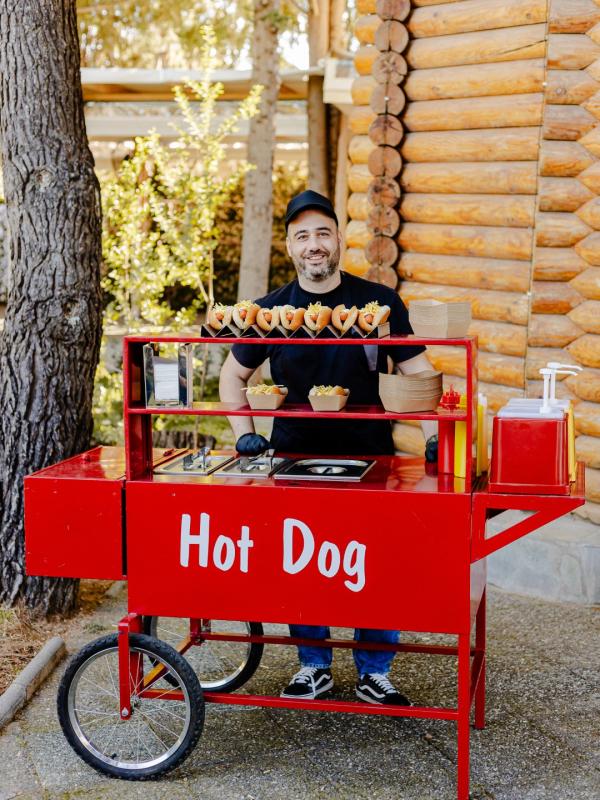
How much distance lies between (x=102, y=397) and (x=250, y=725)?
471cm

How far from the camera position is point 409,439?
279 inches

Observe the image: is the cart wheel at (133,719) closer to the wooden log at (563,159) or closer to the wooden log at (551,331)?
the wooden log at (551,331)

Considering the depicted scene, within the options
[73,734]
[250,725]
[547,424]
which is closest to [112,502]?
[73,734]

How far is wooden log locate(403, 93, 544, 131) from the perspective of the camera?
613 centimetres

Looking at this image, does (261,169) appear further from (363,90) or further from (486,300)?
(486,300)

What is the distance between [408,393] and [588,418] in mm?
2853

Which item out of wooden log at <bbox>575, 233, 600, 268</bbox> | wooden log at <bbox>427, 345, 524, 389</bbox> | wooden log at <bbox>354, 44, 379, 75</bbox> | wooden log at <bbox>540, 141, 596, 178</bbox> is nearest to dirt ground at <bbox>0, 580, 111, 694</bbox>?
wooden log at <bbox>427, 345, 524, 389</bbox>

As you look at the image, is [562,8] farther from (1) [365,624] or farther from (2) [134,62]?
(2) [134,62]

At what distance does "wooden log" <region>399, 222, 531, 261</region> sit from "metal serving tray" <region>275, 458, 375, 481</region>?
2.69 m

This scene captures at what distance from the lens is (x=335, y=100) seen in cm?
1101

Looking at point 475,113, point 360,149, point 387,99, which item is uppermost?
point 387,99

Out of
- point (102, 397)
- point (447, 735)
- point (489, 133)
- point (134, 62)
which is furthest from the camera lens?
point (134, 62)

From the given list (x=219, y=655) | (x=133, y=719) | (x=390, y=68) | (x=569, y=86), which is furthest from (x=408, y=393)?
(x=390, y=68)

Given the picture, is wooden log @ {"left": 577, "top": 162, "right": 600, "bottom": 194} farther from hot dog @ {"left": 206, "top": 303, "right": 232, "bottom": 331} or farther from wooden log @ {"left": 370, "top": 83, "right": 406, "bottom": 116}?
hot dog @ {"left": 206, "top": 303, "right": 232, "bottom": 331}
